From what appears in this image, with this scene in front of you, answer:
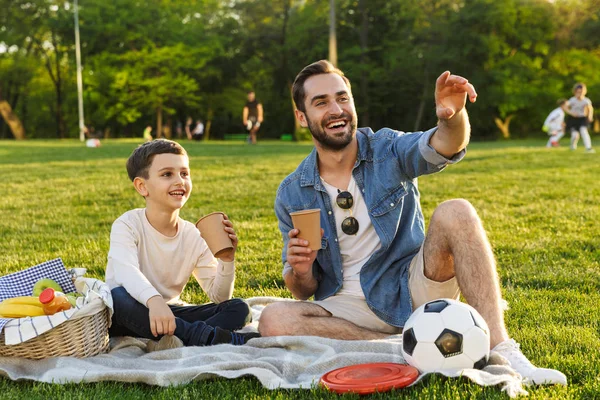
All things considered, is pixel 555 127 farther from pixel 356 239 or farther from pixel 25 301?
pixel 25 301

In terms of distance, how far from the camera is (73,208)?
952 centimetres

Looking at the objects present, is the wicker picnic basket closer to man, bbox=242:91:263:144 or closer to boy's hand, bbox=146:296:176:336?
boy's hand, bbox=146:296:176:336

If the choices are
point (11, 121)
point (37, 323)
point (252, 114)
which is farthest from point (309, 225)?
point (11, 121)

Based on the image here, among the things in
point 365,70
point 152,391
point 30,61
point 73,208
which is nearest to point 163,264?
point 152,391

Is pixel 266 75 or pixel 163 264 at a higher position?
pixel 266 75

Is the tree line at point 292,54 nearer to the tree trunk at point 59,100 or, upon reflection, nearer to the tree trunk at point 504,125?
the tree trunk at point 504,125

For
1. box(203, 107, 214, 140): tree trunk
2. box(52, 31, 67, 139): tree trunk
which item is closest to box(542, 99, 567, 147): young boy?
box(203, 107, 214, 140): tree trunk

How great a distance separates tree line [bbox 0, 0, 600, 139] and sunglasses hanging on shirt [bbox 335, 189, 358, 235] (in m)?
41.5

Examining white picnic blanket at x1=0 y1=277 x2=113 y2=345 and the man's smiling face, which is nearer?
white picnic blanket at x1=0 y1=277 x2=113 y2=345

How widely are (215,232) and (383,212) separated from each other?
908 millimetres

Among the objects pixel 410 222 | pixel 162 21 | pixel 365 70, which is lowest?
pixel 410 222

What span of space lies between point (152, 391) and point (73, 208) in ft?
22.3

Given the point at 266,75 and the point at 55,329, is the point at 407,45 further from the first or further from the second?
the point at 55,329

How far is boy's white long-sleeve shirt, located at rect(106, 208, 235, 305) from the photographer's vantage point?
401 cm
